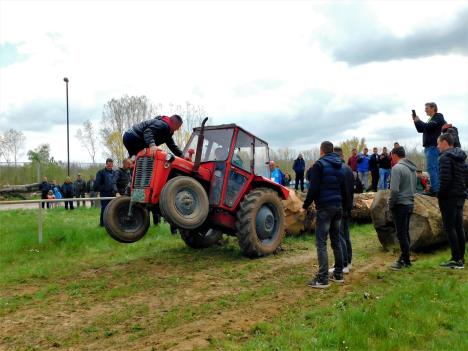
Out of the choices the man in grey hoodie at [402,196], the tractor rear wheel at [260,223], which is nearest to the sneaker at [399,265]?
the man in grey hoodie at [402,196]

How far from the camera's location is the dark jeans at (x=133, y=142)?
7.82m

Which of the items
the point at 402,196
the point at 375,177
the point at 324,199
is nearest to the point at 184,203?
the point at 324,199

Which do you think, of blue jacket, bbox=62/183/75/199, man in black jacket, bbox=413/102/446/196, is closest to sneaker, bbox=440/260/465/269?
man in black jacket, bbox=413/102/446/196

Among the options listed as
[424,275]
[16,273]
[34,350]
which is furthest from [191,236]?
[34,350]

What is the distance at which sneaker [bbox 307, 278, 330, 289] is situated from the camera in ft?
21.0

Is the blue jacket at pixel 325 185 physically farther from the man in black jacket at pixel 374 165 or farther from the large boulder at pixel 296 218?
the man in black jacket at pixel 374 165

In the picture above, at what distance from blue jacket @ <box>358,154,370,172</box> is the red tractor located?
7.61 metres

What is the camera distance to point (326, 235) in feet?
21.6

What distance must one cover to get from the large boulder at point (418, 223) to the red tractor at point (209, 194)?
189cm

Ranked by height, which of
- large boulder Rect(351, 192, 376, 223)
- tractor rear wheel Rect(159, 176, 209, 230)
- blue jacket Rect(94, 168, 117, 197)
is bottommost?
large boulder Rect(351, 192, 376, 223)

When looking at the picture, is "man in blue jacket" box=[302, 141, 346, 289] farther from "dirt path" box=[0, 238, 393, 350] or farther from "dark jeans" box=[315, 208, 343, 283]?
"dirt path" box=[0, 238, 393, 350]

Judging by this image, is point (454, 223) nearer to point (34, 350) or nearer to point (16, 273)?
point (34, 350)

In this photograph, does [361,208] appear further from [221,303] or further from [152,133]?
[221,303]

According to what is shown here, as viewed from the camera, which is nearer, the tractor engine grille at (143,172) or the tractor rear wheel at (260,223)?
the tractor engine grille at (143,172)
